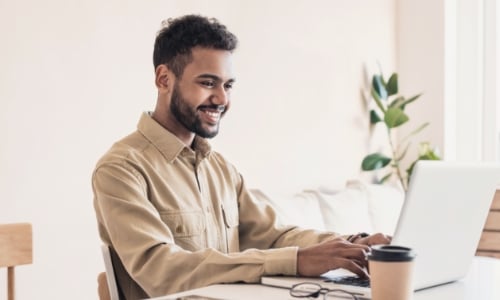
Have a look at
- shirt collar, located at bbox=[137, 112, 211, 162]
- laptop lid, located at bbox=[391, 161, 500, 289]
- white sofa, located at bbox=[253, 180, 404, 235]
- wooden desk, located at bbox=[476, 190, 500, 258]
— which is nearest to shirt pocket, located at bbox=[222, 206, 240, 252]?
shirt collar, located at bbox=[137, 112, 211, 162]

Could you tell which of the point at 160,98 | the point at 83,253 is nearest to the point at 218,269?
the point at 160,98

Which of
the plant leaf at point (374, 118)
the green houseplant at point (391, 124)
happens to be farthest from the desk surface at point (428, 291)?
the plant leaf at point (374, 118)

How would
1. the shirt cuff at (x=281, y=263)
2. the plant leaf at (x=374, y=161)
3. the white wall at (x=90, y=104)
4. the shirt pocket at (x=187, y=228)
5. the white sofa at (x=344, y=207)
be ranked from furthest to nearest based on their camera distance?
the plant leaf at (x=374, y=161) → the white sofa at (x=344, y=207) → the white wall at (x=90, y=104) → the shirt pocket at (x=187, y=228) → the shirt cuff at (x=281, y=263)

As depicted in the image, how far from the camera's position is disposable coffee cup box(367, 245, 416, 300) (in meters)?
1.18

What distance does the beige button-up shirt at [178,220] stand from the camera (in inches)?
61.7

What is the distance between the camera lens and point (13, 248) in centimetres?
164

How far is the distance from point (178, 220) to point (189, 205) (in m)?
0.06

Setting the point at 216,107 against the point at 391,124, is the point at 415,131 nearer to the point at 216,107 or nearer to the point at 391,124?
the point at 391,124

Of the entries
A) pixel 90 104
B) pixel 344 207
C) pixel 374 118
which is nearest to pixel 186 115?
pixel 90 104

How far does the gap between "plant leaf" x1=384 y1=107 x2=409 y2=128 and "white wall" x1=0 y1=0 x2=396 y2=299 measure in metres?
0.70

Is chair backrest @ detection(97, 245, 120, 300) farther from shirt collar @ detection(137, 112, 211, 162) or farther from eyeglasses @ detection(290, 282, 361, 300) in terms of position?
eyeglasses @ detection(290, 282, 361, 300)

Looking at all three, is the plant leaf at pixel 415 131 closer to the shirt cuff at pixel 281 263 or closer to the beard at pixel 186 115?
the beard at pixel 186 115

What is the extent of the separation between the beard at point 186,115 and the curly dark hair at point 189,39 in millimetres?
61

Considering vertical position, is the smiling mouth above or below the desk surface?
above
